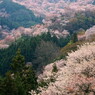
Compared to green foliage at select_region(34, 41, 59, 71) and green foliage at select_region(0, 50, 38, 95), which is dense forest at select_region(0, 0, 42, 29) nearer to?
green foliage at select_region(34, 41, 59, 71)

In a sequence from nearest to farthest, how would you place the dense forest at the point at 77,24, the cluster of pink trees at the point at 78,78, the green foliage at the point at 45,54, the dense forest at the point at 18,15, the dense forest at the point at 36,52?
the cluster of pink trees at the point at 78,78 < the green foliage at the point at 45,54 < the dense forest at the point at 36,52 < the dense forest at the point at 77,24 < the dense forest at the point at 18,15

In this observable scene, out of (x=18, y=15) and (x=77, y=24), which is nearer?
(x=77, y=24)

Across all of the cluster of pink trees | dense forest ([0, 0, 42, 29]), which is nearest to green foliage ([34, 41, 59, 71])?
the cluster of pink trees

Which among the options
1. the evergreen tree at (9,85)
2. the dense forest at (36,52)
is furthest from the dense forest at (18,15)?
the evergreen tree at (9,85)

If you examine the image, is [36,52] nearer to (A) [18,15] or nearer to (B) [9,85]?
(B) [9,85]

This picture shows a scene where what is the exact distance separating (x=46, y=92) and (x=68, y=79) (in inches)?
64.1

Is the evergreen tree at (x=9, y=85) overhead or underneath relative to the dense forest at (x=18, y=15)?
overhead

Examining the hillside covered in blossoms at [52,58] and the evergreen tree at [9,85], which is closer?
the hillside covered in blossoms at [52,58]

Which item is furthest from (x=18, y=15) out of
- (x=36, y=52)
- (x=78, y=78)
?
(x=78, y=78)

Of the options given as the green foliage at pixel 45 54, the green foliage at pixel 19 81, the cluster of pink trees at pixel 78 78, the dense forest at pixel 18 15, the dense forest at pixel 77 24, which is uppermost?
the cluster of pink trees at pixel 78 78

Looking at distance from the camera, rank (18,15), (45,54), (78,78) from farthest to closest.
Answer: (18,15), (45,54), (78,78)

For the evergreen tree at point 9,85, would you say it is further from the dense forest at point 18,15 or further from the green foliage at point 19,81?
the dense forest at point 18,15

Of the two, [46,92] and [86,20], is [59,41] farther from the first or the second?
[46,92]

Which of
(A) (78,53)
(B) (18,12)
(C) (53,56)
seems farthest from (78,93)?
(B) (18,12)
